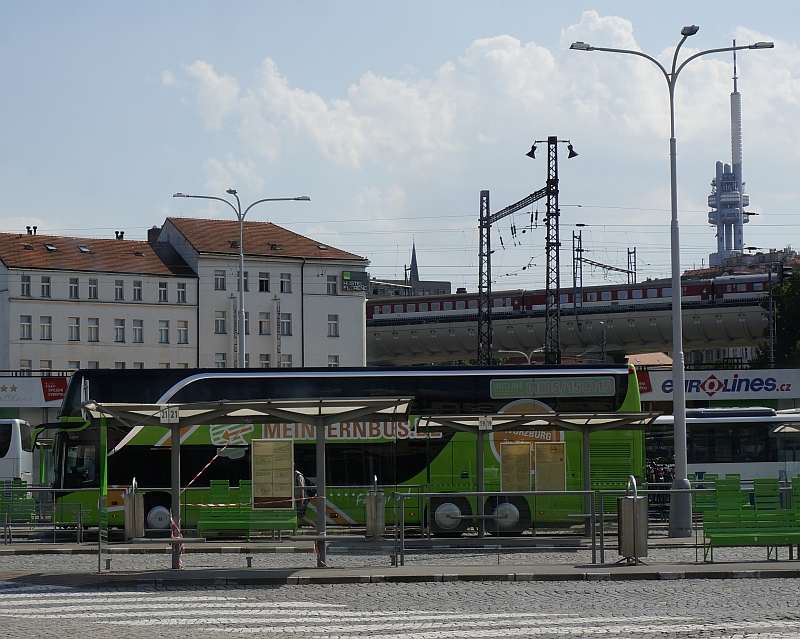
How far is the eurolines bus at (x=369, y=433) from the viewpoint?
27.9m

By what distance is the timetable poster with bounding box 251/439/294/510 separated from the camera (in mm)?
21375

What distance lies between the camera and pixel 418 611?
1446cm

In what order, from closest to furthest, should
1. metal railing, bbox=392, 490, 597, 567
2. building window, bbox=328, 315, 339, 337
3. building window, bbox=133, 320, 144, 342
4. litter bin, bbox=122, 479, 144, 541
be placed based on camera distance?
metal railing, bbox=392, 490, 597, 567 → litter bin, bbox=122, 479, 144, 541 → building window, bbox=133, 320, 144, 342 → building window, bbox=328, 315, 339, 337

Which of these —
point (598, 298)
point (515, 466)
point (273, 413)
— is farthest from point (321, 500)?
point (598, 298)

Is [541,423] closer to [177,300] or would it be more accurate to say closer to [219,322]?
[177,300]

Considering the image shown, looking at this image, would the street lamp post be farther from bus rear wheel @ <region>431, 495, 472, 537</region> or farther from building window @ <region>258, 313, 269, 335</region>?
building window @ <region>258, 313, 269, 335</region>

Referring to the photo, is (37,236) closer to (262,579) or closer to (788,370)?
(788,370)

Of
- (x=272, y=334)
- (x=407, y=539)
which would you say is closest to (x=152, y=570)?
(x=407, y=539)

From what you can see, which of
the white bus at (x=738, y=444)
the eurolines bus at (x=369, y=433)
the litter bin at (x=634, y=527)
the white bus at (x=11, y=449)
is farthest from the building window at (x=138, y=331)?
the litter bin at (x=634, y=527)

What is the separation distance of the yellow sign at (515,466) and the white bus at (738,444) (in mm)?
11216

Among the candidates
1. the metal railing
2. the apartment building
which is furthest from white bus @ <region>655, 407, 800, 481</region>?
the apartment building

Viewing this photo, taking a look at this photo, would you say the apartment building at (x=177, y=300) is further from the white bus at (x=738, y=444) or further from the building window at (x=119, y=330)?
the white bus at (x=738, y=444)

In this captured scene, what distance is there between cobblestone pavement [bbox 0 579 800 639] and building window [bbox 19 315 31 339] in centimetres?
6098

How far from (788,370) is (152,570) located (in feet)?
131
